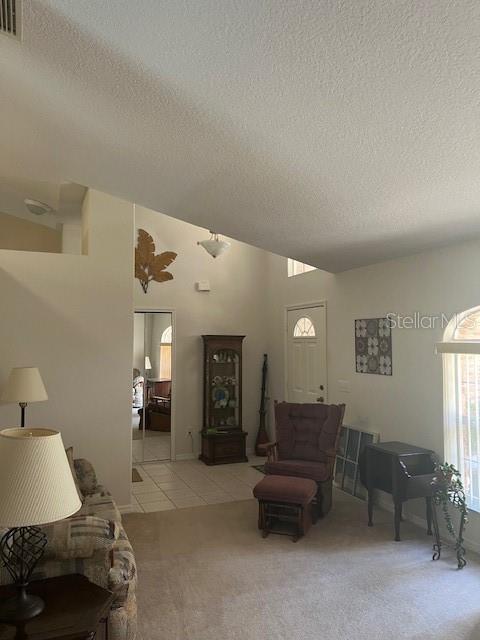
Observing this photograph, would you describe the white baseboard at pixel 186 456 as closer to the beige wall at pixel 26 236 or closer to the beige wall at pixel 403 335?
the beige wall at pixel 403 335

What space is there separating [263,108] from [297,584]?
289 centimetres

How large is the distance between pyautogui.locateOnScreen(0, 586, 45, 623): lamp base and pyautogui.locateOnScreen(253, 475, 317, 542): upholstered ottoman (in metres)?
2.38

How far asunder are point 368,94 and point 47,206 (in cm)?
416

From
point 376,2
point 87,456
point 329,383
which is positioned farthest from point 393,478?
point 376,2

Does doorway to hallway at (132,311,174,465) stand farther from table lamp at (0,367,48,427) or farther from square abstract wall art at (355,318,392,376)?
square abstract wall art at (355,318,392,376)

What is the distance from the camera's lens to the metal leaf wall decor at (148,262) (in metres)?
6.41

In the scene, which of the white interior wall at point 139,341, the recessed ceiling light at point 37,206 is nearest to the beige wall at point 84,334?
the recessed ceiling light at point 37,206

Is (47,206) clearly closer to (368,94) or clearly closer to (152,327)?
(152,327)

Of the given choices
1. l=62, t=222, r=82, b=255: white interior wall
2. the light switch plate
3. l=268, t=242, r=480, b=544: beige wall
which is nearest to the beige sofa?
l=268, t=242, r=480, b=544: beige wall

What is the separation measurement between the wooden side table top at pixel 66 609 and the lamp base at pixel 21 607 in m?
0.02

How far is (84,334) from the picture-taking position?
433 cm

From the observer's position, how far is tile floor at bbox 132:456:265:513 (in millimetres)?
4781

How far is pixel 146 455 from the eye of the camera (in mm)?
6445

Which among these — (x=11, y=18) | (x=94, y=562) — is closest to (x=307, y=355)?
(x=94, y=562)
